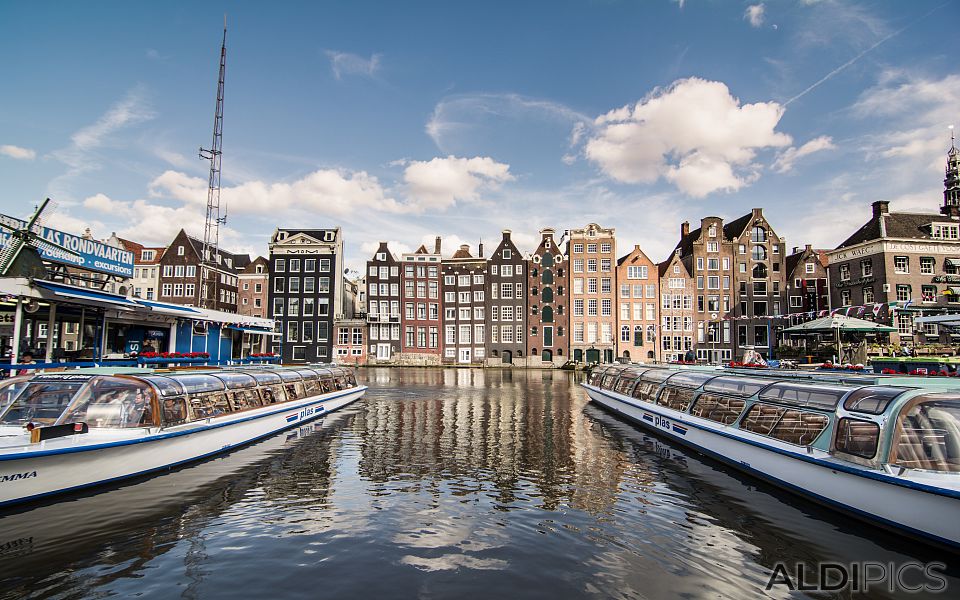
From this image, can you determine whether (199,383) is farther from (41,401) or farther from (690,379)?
(690,379)

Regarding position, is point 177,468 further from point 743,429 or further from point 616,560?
point 743,429

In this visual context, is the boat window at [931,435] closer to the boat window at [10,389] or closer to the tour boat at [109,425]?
the tour boat at [109,425]

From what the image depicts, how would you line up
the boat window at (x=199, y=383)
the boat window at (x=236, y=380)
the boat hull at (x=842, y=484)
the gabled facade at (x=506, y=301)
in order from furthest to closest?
the gabled facade at (x=506, y=301) < the boat window at (x=236, y=380) < the boat window at (x=199, y=383) < the boat hull at (x=842, y=484)

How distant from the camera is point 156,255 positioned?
76875 millimetres

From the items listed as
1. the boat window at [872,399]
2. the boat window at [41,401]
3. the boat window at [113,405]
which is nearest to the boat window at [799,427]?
the boat window at [872,399]

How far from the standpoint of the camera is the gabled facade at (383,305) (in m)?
75.8

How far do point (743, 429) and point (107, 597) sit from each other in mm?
15334

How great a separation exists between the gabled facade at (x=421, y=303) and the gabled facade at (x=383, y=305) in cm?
119

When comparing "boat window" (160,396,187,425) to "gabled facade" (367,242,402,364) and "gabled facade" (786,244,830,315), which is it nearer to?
"gabled facade" (367,242,402,364)

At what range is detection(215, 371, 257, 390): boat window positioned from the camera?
54.7 feet

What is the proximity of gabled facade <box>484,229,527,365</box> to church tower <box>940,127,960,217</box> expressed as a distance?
5313 centimetres

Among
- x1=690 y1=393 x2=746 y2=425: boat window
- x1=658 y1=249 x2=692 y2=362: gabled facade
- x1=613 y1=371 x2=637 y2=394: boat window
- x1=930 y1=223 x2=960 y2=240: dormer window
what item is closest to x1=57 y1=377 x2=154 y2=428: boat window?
x1=690 y1=393 x2=746 y2=425: boat window

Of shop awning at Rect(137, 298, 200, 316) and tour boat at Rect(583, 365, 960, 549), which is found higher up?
shop awning at Rect(137, 298, 200, 316)

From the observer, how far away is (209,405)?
15.2 m
